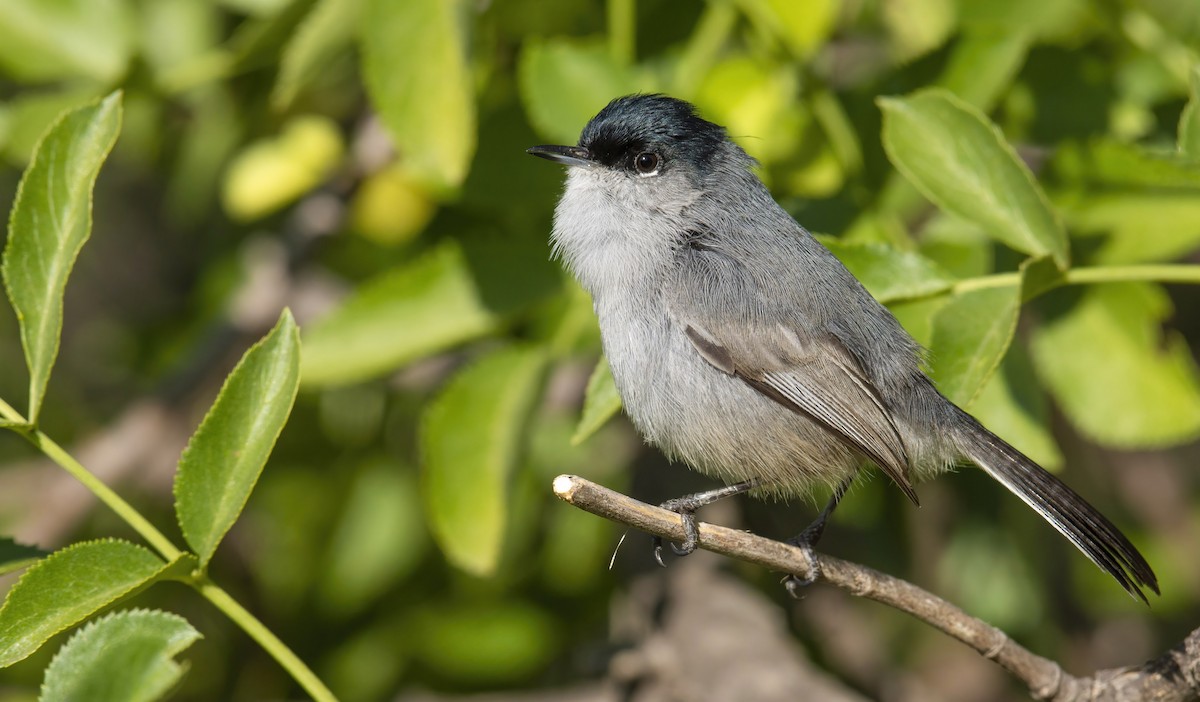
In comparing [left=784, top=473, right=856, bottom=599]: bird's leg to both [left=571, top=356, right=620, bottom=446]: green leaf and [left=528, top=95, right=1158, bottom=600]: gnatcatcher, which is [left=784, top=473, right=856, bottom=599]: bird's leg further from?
[left=571, top=356, right=620, bottom=446]: green leaf

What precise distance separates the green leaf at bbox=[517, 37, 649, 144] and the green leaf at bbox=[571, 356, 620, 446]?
2.09 ft

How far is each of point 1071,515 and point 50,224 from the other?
79.1 inches

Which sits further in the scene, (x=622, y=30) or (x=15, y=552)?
(x=622, y=30)

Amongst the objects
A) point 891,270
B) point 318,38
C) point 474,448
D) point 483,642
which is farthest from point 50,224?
point 483,642

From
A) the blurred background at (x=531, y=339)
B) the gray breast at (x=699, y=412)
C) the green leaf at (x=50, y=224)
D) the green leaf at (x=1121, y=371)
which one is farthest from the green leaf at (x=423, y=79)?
the green leaf at (x=1121, y=371)

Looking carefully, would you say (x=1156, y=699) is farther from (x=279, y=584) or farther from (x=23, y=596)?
(x=279, y=584)

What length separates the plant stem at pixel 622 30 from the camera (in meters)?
2.92

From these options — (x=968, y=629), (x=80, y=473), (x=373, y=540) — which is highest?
(x=80, y=473)

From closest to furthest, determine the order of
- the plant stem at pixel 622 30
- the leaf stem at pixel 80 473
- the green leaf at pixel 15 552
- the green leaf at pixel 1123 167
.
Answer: the leaf stem at pixel 80 473
the green leaf at pixel 15 552
the green leaf at pixel 1123 167
the plant stem at pixel 622 30

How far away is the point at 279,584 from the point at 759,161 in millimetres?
1888

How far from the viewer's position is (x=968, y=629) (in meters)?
2.23

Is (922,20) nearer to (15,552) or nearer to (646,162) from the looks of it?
(646,162)

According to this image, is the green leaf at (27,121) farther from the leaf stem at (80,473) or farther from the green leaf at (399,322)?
the leaf stem at (80,473)

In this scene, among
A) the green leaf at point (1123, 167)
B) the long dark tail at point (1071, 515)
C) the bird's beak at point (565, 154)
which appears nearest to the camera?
the green leaf at point (1123, 167)
